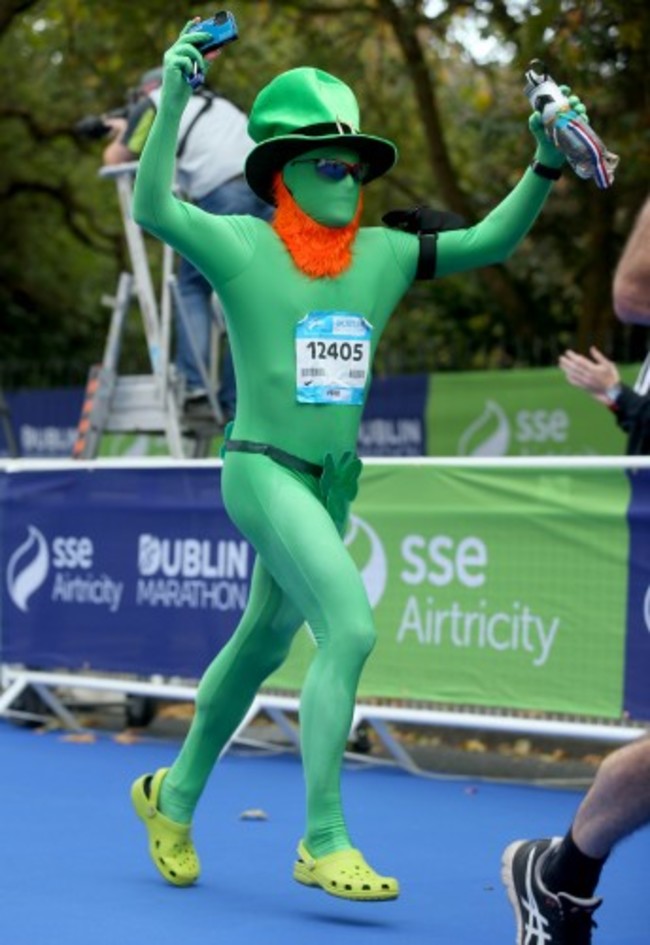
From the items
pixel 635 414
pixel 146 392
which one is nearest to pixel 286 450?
pixel 635 414

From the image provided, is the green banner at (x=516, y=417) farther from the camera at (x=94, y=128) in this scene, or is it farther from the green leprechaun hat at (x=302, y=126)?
the green leprechaun hat at (x=302, y=126)

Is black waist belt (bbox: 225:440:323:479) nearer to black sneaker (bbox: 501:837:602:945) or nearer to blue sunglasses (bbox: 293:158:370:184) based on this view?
blue sunglasses (bbox: 293:158:370:184)

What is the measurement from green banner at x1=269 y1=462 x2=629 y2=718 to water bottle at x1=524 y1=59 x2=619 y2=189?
2.86 meters

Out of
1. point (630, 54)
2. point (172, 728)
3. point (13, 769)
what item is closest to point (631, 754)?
point (13, 769)

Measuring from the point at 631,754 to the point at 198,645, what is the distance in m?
4.95

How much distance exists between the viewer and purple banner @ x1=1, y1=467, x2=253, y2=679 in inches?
373

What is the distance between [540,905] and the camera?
16.3 ft

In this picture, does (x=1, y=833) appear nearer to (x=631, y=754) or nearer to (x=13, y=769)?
(x=13, y=769)

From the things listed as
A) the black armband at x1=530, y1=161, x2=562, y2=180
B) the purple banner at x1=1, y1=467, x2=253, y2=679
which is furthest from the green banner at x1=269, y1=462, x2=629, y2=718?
the black armband at x1=530, y1=161, x2=562, y2=180

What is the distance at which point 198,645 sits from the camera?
9.54 meters

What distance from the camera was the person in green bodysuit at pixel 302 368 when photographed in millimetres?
5695

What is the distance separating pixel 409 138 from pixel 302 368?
1628 cm

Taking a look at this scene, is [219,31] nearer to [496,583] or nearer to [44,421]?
[496,583]

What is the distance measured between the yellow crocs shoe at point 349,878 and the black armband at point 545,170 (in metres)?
2.06
